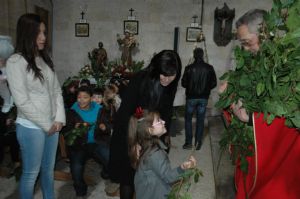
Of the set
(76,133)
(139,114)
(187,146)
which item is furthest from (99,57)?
(139,114)

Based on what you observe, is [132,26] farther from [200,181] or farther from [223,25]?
[200,181]

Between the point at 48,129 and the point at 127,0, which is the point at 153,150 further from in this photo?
the point at 127,0

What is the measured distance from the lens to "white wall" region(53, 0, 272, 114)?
9.00 metres

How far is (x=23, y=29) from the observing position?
2.27m

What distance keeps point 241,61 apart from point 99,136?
88.1 inches

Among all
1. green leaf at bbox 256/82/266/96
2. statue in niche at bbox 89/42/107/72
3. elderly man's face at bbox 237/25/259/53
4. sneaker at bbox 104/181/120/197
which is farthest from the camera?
statue in niche at bbox 89/42/107/72

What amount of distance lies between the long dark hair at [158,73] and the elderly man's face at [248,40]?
49 cm

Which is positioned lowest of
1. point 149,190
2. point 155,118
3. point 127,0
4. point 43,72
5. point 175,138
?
point 175,138

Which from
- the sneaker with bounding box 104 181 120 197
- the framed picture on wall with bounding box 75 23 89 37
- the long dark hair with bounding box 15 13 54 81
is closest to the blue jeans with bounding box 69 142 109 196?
the sneaker with bounding box 104 181 120 197

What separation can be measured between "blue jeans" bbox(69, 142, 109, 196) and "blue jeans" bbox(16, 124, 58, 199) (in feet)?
1.98

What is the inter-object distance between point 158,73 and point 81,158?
158cm

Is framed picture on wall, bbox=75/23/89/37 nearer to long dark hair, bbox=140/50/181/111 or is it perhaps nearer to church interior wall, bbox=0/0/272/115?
church interior wall, bbox=0/0/272/115

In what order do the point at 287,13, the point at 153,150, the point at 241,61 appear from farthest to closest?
the point at 153,150 → the point at 241,61 → the point at 287,13

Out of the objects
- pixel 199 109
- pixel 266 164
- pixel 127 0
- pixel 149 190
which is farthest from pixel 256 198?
pixel 127 0
